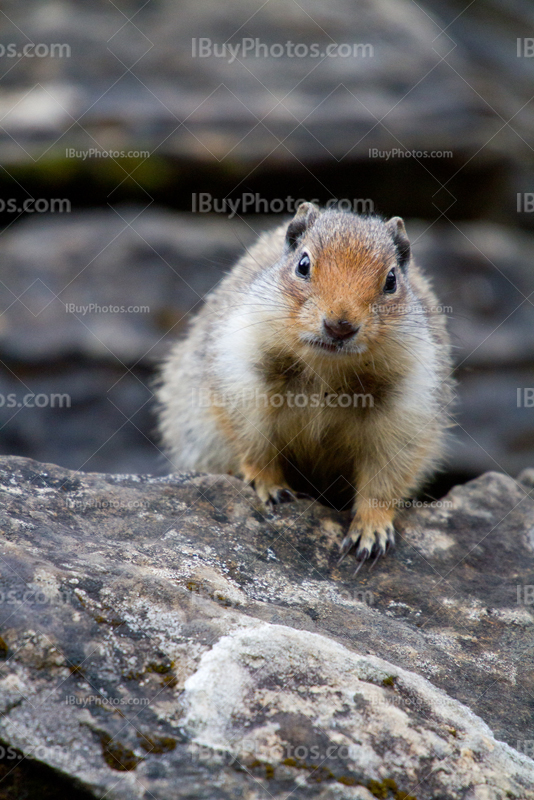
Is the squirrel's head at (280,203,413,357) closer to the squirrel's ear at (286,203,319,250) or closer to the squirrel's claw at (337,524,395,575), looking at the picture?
the squirrel's ear at (286,203,319,250)

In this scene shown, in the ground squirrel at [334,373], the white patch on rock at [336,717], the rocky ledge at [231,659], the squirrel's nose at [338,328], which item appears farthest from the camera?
the ground squirrel at [334,373]

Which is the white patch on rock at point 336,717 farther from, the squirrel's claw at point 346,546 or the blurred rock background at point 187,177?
the blurred rock background at point 187,177

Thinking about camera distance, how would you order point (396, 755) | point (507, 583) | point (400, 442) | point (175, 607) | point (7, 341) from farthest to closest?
point (7, 341)
point (400, 442)
point (507, 583)
point (175, 607)
point (396, 755)

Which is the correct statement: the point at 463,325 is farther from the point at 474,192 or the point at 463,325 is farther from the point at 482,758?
the point at 482,758

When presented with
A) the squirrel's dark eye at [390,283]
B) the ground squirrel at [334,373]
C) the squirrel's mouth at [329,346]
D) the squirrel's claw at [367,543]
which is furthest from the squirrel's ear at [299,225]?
the squirrel's claw at [367,543]

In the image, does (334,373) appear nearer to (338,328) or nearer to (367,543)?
(338,328)

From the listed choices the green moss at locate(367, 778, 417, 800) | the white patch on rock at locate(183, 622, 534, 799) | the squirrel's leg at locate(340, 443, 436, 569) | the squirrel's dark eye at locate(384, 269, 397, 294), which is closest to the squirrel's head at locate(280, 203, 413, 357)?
the squirrel's dark eye at locate(384, 269, 397, 294)

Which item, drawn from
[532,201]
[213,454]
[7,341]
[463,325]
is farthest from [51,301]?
[532,201]
